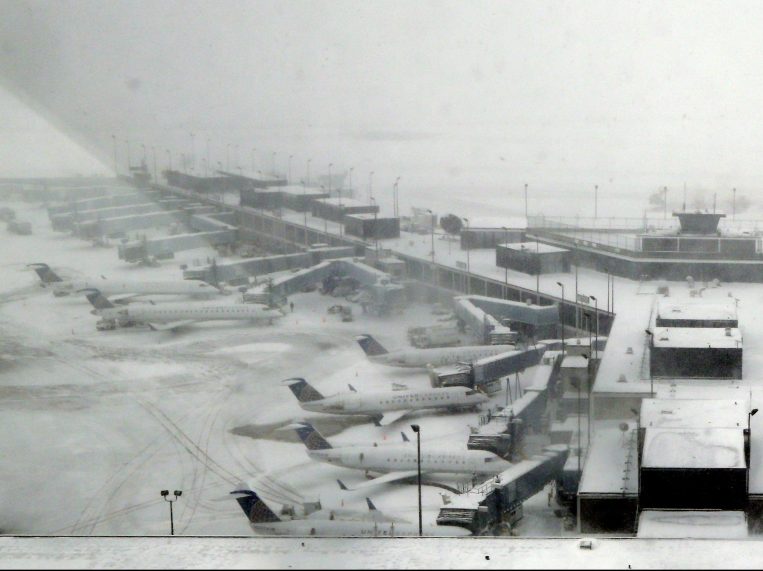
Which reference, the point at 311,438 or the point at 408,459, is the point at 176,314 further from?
the point at 408,459

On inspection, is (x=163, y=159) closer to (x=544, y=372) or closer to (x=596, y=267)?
(x=596, y=267)

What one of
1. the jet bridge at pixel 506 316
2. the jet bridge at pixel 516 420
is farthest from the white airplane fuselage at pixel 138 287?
the jet bridge at pixel 516 420

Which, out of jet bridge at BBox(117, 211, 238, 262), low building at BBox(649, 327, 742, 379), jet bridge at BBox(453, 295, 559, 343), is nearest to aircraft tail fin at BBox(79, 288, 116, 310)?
jet bridge at BBox(117, 211, 238, 262)

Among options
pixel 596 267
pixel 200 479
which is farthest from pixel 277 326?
pixel 596 267

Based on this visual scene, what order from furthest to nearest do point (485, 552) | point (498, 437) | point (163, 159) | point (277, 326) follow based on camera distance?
point (163, 159) < point (277, 326) < point (498, 437) < point (485, 552)

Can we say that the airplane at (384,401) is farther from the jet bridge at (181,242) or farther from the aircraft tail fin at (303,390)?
the jet bridge at (181,242)

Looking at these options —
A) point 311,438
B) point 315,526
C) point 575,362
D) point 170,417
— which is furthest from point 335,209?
point 315,526
